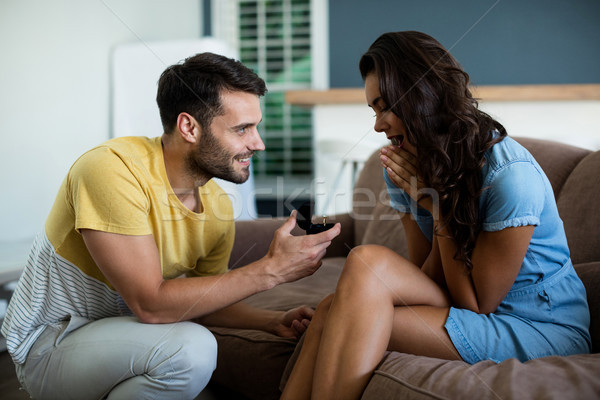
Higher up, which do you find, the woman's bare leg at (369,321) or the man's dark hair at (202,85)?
the man's dark hair at (202,85)

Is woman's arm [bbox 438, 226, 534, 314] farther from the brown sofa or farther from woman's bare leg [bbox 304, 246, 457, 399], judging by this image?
the brown sofa

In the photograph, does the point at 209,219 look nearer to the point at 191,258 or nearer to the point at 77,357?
the point at 191,258

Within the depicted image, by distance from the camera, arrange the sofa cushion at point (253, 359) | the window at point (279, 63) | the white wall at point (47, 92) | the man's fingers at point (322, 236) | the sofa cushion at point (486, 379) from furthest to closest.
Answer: the window at point (279, 63), the white wall at point (47, 92), the sofa cushion at point (253, 359), the man's fingers at point (322, 236), the sofa cushion at point (486, 379)

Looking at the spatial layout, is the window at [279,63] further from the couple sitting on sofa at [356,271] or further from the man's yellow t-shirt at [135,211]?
the couple sitting on sofa at [356,271]

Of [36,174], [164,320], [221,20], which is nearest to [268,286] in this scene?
[164,320]

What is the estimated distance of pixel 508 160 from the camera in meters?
1.21

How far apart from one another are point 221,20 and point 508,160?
4.99 meters

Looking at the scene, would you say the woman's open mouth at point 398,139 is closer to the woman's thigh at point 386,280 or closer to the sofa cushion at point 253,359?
the woman's thigh at point 386,280

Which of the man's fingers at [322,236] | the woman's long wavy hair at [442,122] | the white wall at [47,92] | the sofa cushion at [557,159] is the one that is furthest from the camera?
the white wall at [47,92]

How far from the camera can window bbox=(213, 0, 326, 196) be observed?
564 cm

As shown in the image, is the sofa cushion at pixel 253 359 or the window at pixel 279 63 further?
the window at pixel 279 63

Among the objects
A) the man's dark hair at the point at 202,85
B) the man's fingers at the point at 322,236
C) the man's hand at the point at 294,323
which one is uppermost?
the man's dark hair at the point at 202,85

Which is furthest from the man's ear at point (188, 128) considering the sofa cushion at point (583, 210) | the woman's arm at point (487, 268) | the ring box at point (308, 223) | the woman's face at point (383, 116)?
the sofa cushion at point (583, 210)

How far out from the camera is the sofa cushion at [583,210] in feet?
5.18
